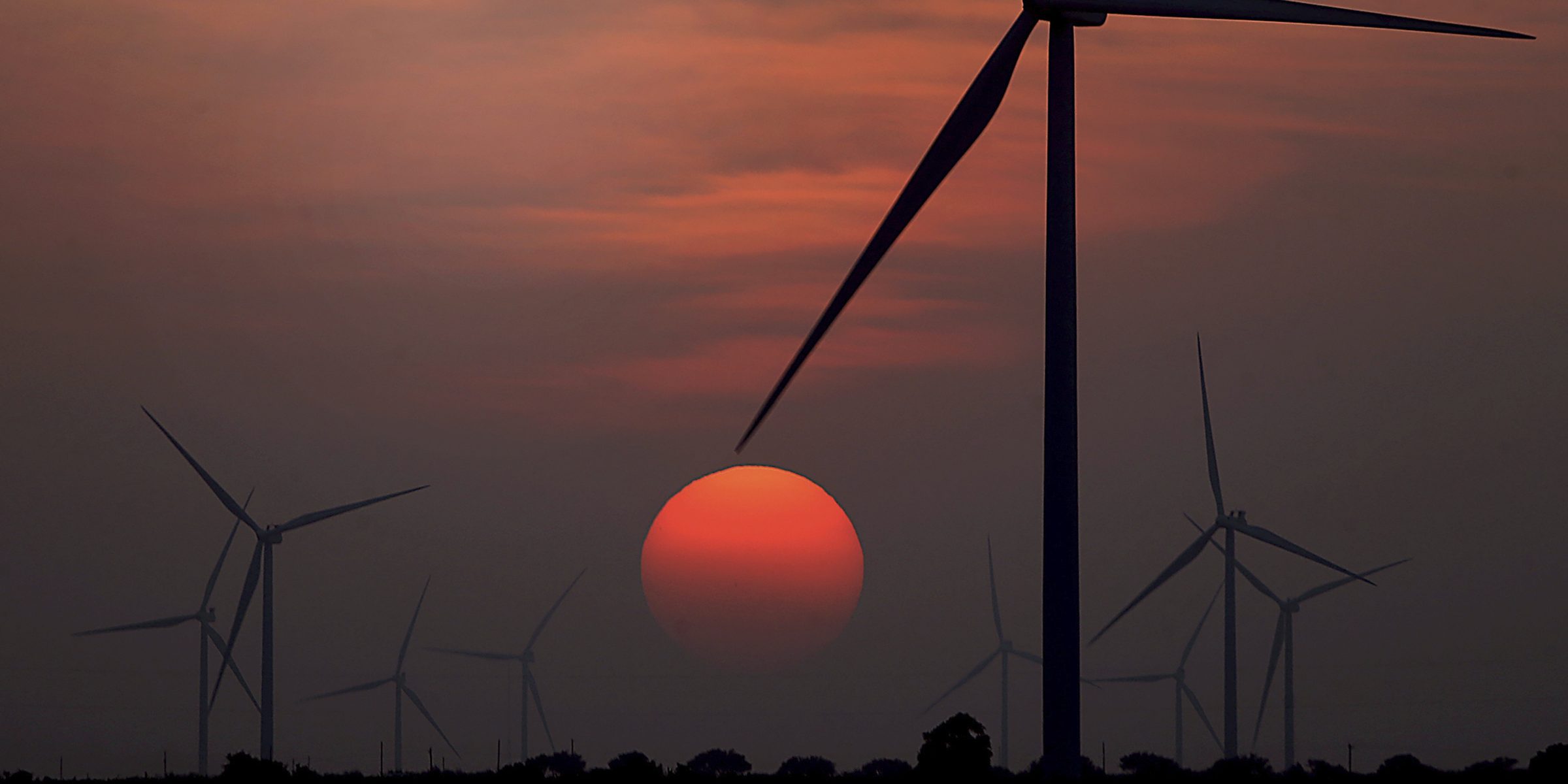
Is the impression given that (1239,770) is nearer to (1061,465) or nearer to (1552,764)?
(1552,764)

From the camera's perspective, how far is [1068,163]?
6506 centimetres

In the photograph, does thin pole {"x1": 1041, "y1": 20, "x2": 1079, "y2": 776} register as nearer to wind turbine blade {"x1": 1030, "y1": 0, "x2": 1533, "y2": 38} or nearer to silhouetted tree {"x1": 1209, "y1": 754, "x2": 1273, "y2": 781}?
wind turbine blade {"x1": 1030, "y1": 0, "x2": 1533, "y2": 38}

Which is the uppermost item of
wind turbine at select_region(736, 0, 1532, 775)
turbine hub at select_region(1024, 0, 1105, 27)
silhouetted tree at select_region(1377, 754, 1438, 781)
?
turbine hub at select_region(1024, 0, 1105, 27)

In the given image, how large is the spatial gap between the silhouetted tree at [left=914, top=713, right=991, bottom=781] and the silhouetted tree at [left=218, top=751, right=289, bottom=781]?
32617 mm

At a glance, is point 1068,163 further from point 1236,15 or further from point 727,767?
point 727,767

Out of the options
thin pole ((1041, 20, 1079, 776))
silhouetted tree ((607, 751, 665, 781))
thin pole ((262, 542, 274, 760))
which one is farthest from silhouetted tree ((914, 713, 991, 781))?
thin pole ((262, 542, 274, 760))

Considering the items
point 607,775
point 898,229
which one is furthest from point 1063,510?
point 607,775

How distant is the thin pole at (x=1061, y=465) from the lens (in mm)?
62406

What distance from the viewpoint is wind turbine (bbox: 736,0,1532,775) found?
62406mm

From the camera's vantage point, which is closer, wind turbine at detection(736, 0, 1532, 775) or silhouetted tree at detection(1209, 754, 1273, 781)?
wind turbine at detection(736, 0, 1532, 775)

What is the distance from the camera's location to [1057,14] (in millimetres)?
67750

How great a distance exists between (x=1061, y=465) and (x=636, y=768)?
4544 cm

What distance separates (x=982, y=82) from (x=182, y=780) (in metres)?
76.7

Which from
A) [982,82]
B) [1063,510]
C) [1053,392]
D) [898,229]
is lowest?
[1063,510]
